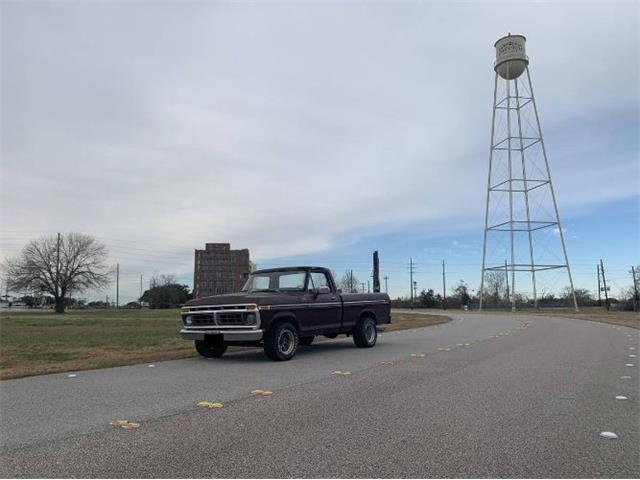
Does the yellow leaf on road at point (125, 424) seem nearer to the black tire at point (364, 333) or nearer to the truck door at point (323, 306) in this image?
the truck door at point (323, 306)

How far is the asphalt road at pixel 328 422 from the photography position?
4199 millimetres

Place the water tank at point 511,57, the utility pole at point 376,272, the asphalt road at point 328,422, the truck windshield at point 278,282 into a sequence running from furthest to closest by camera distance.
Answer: the water tank at point 511,57 < the utility pole at point 376,272 < the truck windshield at point 278,282 < the asphalt road at point 328,422

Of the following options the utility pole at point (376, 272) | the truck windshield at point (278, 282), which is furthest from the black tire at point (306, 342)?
the utility pole at point (376, 272)

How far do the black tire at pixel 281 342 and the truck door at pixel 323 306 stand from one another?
879 millimetres

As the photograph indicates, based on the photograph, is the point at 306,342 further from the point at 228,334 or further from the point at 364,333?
the point at 228,334

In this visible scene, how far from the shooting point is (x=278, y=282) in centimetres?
1227

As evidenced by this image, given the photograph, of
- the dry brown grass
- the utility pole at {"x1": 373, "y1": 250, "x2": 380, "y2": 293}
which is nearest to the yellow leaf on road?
the utility pole at {"x1": 373, "y1": 250, "x2": 380, "y2": 293}

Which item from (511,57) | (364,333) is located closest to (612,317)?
(511,57)

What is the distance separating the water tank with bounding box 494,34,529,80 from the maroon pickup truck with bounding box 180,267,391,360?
43357 mm

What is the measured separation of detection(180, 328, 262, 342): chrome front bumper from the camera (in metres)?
10.3

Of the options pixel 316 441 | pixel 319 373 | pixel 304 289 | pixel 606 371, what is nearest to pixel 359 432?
pixel 316 441

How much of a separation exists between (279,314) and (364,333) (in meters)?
3.39

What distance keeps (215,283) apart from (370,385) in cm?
4118

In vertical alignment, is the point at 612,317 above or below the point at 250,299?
below
